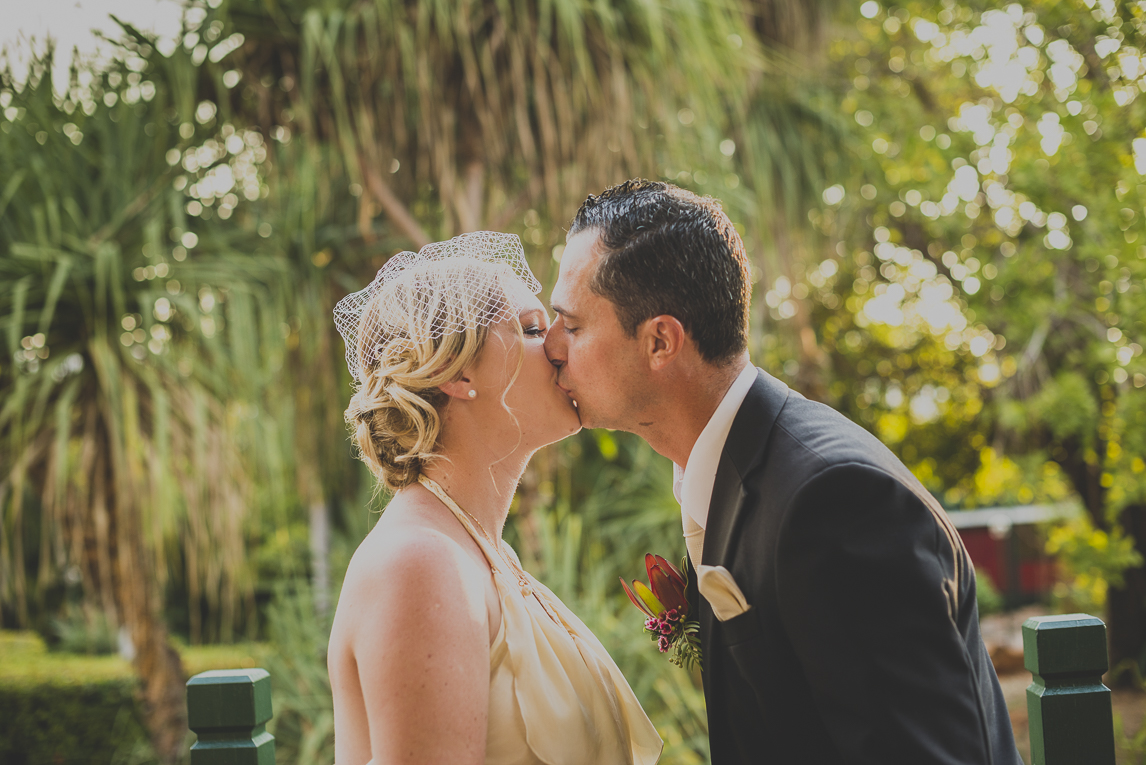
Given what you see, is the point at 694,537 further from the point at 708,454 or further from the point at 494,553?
the point at 494,553

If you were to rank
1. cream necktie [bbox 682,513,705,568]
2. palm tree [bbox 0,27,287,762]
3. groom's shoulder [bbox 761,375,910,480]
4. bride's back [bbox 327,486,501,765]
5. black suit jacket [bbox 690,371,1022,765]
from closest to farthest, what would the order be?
black suit jacket [bbox 690,371,1022,765] < groom's shoulder [bbox 761,375,910,480] < bride's back [bbox 327,486,501,765] < cream necktie [bbox 682,513,705,568] < palm tree [bbox 0,27,287,762]

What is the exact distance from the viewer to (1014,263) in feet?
18.5

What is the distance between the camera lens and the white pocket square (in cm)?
144

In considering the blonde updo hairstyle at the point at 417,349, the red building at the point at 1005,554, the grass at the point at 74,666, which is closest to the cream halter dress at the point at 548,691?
the blonde updo hairstyle at the point at 417,349

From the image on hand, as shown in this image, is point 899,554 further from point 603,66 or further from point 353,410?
point 603,66

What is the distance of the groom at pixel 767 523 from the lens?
1262 millimetres

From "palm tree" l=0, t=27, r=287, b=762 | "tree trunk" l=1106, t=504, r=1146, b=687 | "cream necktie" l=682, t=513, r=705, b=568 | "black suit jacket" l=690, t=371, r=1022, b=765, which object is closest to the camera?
"black suit jacket" l=690, t=371, r=1022, b=765

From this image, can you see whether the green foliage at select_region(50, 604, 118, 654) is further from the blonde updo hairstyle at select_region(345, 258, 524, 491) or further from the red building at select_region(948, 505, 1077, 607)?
the red building at select_region(948, 505, 1077, 607)

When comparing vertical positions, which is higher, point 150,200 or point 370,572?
point 150,200

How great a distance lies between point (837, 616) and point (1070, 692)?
0.88 meters

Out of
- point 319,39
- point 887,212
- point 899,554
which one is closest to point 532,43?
point 319,39

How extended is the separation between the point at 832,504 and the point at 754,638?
0.86ft

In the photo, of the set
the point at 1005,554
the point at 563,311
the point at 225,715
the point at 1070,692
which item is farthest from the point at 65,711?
the point at 1005,554

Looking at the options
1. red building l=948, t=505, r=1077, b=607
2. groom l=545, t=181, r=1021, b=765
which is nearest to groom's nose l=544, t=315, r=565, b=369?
groom l=545, t=181, r=1021, b=765
